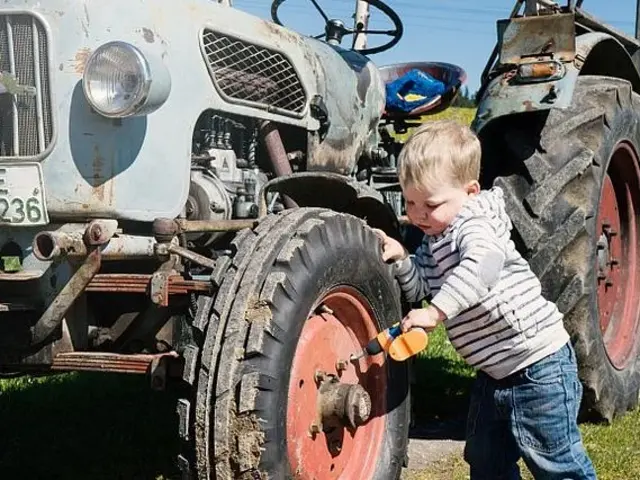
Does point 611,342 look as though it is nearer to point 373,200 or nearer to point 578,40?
point 578,40

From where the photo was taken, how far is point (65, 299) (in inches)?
115

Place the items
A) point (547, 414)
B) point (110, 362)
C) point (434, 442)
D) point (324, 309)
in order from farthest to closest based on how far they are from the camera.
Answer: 1. point (434, 442)
2. point (324, 309)
3. point (110, 362)
4. point (547, 414)

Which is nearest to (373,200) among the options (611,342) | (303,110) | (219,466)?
(303,110)

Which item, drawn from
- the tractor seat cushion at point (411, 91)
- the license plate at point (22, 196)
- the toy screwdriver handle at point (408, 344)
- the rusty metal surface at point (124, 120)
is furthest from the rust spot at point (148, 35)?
the tractor seat cushion at point (411, 91)

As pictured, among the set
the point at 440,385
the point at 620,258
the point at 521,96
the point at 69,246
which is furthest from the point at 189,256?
the point at 440,385

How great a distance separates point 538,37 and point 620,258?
4.44 ft

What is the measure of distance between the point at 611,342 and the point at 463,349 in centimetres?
224

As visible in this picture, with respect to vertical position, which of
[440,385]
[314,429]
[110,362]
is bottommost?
[440,385]

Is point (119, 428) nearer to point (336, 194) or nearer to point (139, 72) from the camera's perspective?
point (336, 194)

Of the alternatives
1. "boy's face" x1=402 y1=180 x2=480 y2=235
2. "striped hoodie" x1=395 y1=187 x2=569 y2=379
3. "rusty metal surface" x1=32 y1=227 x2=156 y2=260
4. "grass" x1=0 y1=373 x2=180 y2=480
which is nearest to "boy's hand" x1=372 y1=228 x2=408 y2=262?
"striped hoodie" x1=395 y1=187 x2=569 y2=379

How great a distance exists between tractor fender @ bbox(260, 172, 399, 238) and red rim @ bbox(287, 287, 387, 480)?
0.46 meters

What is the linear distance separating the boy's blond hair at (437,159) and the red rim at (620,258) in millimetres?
2133

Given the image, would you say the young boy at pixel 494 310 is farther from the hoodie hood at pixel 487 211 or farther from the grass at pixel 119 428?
the grass at pixel 119 428

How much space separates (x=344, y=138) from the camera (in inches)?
171
